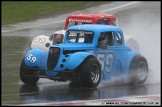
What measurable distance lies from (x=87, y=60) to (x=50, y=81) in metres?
2.06

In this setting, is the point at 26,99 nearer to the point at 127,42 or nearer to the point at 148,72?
the point at 148,72

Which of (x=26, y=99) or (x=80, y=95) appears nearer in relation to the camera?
(x=26, y=99)

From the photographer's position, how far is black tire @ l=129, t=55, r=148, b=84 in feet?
53.1

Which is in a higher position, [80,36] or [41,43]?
[80,36]

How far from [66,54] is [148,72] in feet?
11.0

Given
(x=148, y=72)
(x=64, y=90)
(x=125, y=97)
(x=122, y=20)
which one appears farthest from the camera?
(x=122, y=20)

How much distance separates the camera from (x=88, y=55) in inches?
577

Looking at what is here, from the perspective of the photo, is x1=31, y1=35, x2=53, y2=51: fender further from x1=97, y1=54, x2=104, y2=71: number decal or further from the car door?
x1=97, y1=54, x2=104, y2=71: number decal

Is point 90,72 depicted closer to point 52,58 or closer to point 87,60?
point 87,60

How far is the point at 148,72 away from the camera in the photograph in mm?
17047

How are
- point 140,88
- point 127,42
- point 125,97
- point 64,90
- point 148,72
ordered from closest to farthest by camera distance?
point 125,97 → point 64,90 → point 140,88 → point 148,72 → point 127,42

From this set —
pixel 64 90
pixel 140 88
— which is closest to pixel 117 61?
pixel 140 88

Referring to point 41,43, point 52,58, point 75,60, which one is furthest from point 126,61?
point 41,43

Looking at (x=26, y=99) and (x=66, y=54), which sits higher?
(x=66, y=54)
